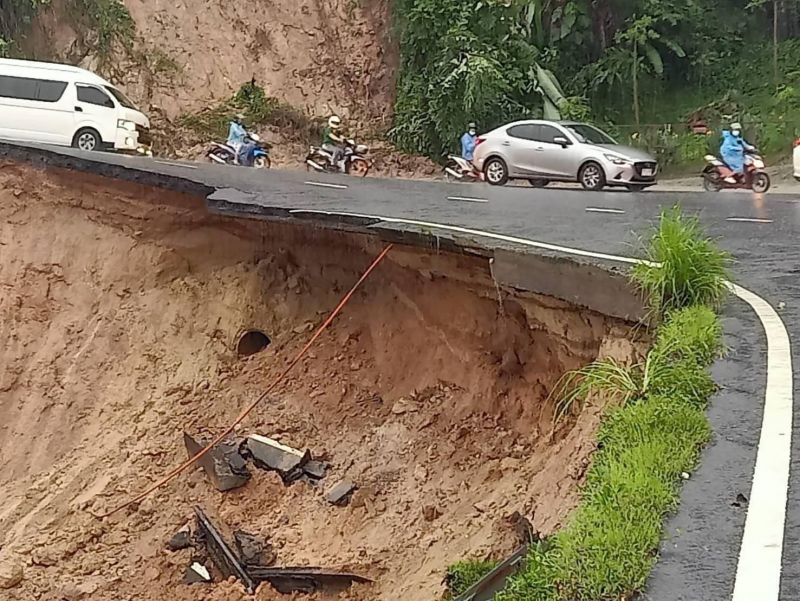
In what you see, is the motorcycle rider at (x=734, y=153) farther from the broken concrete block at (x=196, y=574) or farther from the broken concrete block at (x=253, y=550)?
the broken concrete block at (x=196, y=574)

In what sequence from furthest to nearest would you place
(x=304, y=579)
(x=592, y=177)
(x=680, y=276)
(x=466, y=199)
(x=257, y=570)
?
(x=592, y=177), (x=466, y=199), (x=257, y=570), (x=304, y=579), (x=680, y=276)

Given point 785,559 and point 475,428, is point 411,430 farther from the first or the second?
point 785,559

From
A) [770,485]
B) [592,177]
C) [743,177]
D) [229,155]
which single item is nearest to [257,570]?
[770,485]

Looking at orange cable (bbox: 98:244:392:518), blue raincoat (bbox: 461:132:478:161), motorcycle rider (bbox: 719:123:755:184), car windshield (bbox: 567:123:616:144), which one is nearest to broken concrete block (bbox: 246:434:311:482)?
orange cable (bbox: 98:244:392:518)

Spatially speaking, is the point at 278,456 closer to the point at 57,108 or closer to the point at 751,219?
the point at 751,219

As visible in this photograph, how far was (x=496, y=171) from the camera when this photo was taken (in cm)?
2055

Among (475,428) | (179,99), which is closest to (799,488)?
(475,428)

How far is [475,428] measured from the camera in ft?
26.9

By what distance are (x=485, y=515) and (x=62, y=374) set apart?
8047 mm

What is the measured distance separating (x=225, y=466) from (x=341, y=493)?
1.57 m

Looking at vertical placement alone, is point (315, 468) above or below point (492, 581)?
below

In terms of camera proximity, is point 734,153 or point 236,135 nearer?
point 734,153

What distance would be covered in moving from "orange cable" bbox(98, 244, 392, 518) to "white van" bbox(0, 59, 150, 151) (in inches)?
423

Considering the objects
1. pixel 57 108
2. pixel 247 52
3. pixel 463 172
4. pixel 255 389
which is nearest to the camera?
pixel 255 389
